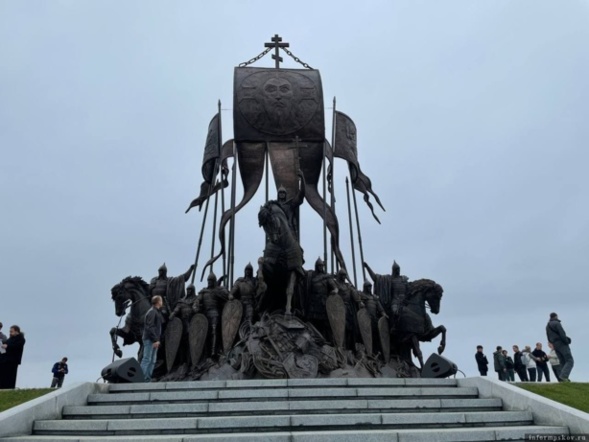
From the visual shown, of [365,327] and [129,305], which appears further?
[129,305]

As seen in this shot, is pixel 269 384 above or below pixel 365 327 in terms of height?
below

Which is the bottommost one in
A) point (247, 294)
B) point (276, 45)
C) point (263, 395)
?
point (263, 395)

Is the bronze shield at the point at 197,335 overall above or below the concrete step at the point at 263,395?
above

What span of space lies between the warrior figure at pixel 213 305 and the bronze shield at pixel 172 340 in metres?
0.65

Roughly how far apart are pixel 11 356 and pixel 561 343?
10.5 m

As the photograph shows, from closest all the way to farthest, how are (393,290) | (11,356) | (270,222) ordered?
(11,356) < (270,222) < (393,290)

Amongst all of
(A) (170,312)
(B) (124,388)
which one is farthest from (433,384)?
(A) (170,312)

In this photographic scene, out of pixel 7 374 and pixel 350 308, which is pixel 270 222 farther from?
pixel 7 374

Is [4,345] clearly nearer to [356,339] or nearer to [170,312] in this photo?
[170,312]

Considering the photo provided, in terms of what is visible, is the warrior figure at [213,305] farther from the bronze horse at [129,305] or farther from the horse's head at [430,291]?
the horse's head at [430,291]

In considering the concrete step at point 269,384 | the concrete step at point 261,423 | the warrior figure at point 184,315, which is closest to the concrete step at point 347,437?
the concrete step at point 261,423

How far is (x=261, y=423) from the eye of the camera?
257 inches

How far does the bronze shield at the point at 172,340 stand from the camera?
13109 mm

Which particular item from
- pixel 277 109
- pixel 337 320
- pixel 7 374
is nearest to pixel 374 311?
pixel 337 320
